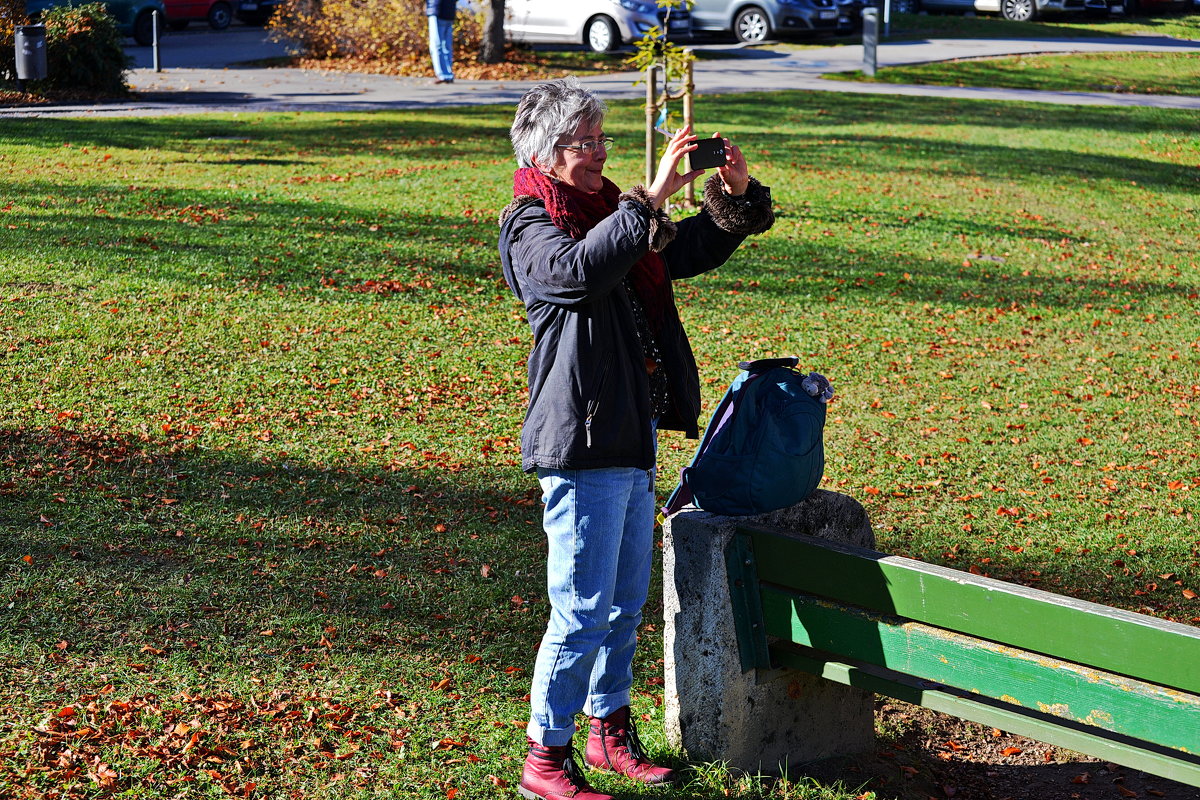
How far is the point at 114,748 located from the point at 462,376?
13.7 ft

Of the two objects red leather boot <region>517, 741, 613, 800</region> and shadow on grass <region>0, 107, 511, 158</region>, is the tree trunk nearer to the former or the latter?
shadow on grass <region>0, 107, 511, 158</region>

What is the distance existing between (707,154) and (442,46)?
1839 centimetres

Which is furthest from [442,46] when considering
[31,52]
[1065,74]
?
[1065,74]

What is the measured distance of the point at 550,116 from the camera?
10.5 feet

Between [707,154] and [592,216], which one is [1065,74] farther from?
[592,216]

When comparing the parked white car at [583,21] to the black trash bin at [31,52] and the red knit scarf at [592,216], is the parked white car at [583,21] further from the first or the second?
the red knit scarf at [592,216]

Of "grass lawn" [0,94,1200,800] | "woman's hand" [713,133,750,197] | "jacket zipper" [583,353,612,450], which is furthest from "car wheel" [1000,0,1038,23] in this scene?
"jacket zipper" [583,353,612,450]

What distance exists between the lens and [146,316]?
843cm

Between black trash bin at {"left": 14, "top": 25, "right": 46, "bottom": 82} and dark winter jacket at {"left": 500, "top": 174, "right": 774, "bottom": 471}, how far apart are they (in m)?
15.0

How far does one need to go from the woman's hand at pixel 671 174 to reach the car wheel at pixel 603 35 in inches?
894

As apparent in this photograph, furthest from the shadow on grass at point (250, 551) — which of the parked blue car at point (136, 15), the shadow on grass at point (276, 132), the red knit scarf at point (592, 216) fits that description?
the parked blue car at point (136, 15)

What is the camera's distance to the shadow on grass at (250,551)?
4.64 m

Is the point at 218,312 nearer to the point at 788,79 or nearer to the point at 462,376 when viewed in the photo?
the point at 462,376

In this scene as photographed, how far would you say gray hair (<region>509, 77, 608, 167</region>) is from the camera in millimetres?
3166
